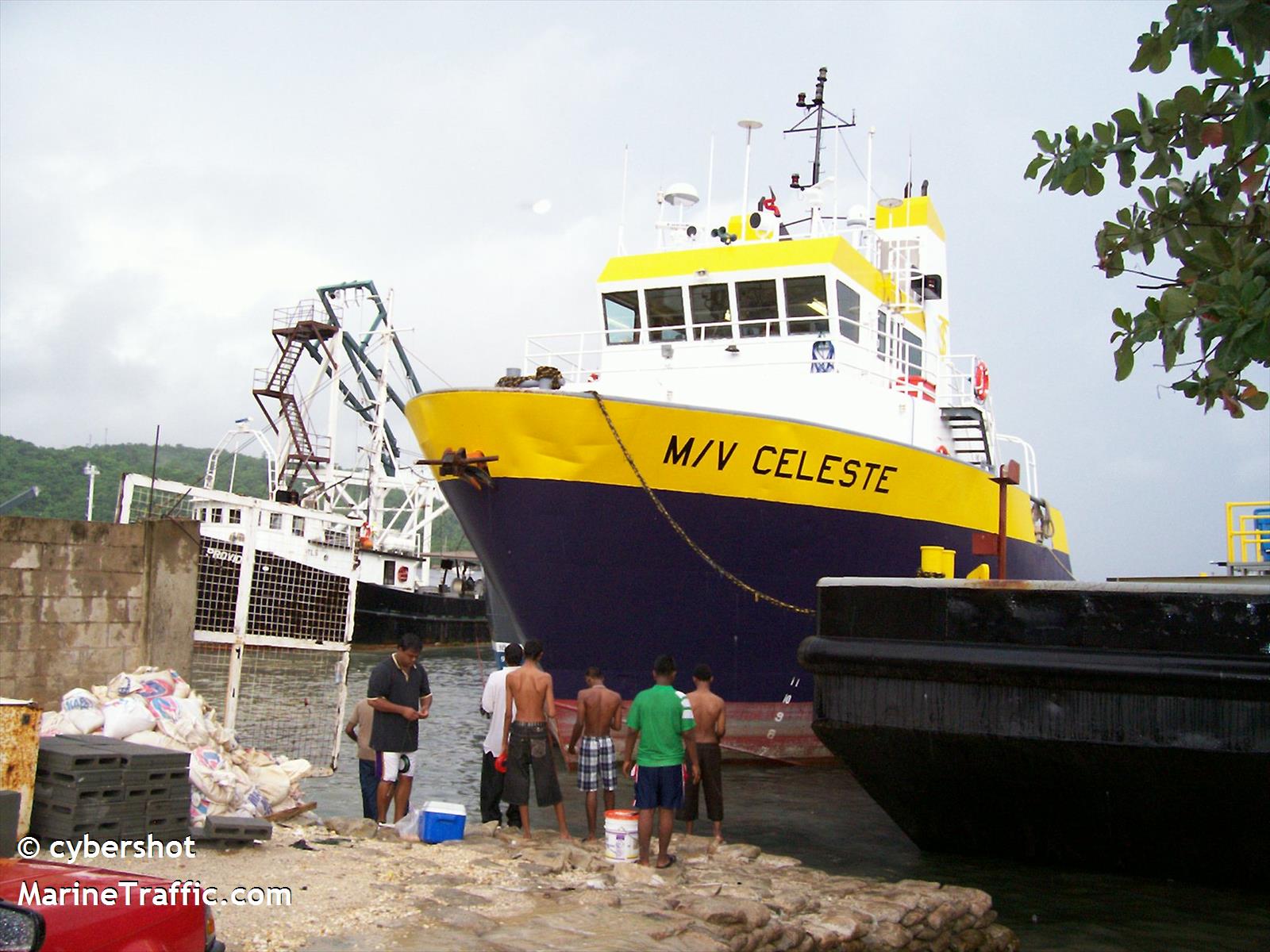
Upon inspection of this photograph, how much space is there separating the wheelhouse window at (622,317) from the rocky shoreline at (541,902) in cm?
858

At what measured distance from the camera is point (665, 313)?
14.5 meters

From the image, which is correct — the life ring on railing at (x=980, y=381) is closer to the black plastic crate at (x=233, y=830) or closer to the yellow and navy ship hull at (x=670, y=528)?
the yellow and navy ship hull at (x=670, y=528)

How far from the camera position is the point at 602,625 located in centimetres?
1155

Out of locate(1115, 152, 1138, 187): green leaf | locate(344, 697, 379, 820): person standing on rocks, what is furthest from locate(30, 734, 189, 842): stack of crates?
locate(1115, 152, 1138, 187): green leaf

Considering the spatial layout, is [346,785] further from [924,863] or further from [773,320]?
[773,320]

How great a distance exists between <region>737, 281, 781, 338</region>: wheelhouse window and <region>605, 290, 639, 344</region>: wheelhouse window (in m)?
1.49

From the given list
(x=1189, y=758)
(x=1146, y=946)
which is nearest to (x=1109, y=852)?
(x=1146, y=946)

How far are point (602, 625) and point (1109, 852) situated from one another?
571 cm

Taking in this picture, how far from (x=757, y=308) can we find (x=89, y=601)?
29.0ft

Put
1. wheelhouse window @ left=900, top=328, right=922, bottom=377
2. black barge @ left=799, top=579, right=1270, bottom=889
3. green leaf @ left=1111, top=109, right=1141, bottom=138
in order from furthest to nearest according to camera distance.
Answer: wheelhouse window @ left=900, top=328, right=922, bottom=377
black barge @ left=799, top=579, right=1270, bottom=889
green leaf @ left=1111, top=109, right=1141, bottom=138

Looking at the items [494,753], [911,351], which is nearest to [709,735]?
[494,753]

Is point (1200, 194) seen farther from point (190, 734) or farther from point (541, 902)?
point (190, 734)

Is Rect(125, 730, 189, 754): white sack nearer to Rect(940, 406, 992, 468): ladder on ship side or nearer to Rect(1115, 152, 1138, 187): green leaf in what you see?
Rect(1115, 152, 1138, 187): green leaf

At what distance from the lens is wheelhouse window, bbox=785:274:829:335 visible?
13711 mm
